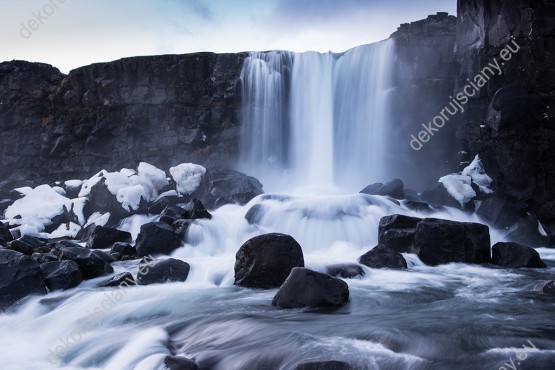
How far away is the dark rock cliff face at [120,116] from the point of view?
89.6 ft

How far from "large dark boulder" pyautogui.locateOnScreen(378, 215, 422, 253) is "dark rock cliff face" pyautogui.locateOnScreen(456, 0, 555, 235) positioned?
5710 millimetres

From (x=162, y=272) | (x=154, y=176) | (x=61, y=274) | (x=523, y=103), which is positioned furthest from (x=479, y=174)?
(x=61, y=274)

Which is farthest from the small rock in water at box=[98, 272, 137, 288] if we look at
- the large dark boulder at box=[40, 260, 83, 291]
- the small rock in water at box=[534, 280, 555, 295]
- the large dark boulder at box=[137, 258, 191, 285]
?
the small rock in water at box=[534, 280, 555, 295]

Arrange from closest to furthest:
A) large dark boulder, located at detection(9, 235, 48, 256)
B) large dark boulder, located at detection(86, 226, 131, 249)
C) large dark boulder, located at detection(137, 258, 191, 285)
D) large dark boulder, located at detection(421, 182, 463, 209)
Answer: large dark boulder, located at detection(137, 258, 191, 285)
large dark boulder, located at detection(9, 235, 48, 256)
large dark boulder, located at detection(86, 226, 131, 249)
large dark boulder, located at detection(421, 182, 463, 209)

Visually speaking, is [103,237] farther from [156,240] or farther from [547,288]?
[547,288]

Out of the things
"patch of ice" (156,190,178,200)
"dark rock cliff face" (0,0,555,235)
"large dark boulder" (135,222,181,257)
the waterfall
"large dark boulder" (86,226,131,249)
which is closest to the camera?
"large dark boulder" (135,222,181,257)

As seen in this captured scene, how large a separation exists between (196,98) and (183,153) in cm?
310

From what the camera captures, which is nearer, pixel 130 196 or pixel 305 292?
pixel 305 292

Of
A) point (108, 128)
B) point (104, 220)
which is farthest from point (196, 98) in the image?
point (104, 220)

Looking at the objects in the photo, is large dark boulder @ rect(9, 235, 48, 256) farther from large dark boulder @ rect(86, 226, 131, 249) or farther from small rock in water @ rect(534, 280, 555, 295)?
small rock in water @ rect(534, 280, 555, 295)

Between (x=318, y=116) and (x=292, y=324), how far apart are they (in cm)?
2013

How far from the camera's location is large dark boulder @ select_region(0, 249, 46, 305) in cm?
957

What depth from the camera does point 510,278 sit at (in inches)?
404

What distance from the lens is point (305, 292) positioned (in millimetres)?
8008
